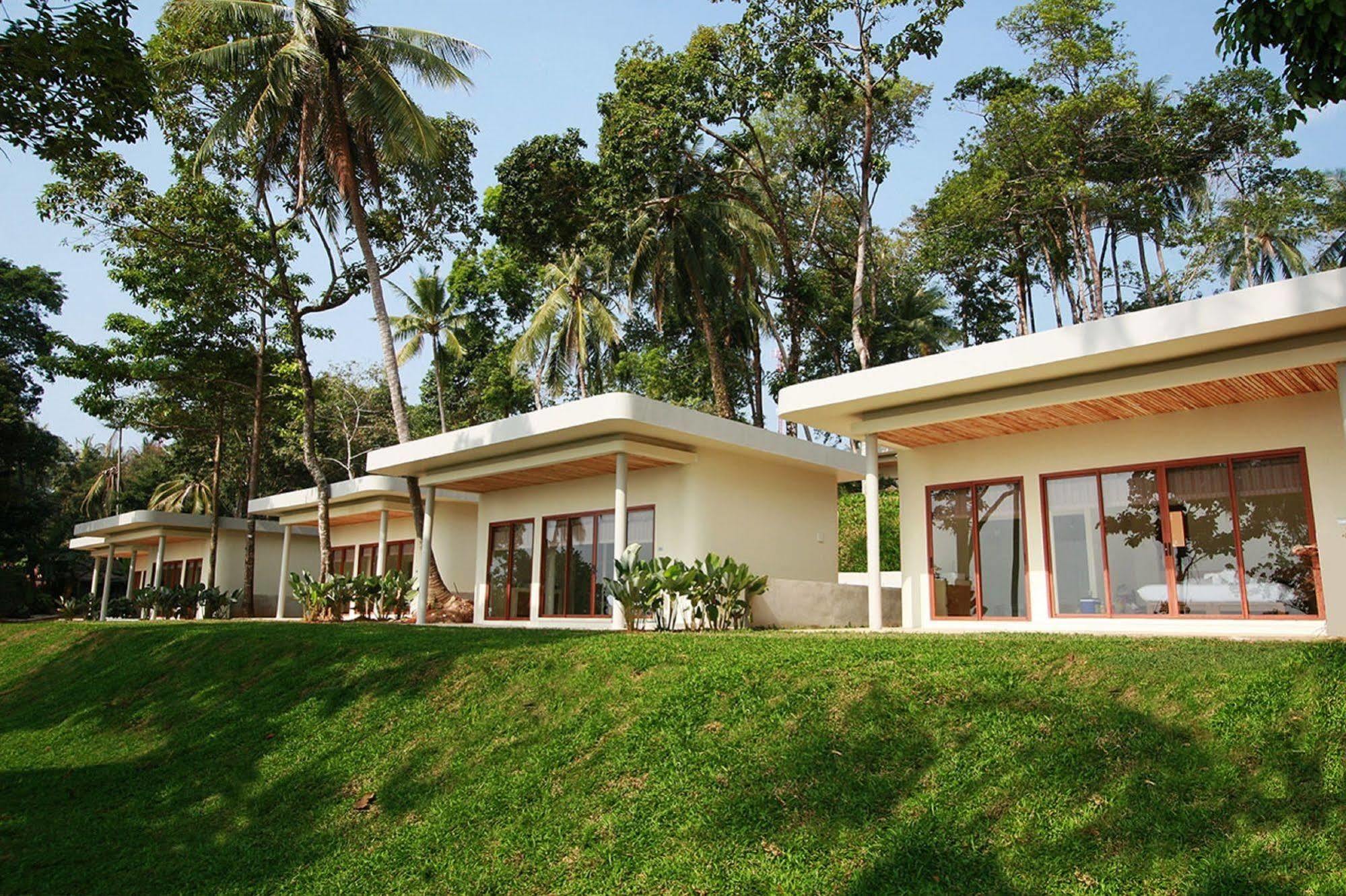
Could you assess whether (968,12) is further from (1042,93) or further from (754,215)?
(754,215)

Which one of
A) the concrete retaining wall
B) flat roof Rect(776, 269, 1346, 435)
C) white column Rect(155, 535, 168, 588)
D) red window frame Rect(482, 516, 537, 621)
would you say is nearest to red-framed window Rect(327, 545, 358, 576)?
white column Rect(155, 535, 168, 588)

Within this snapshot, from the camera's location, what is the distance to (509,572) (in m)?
17.4

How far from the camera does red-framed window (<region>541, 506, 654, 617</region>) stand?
1512cm

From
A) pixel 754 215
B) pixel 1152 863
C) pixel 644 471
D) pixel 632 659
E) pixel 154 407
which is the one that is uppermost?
pixel 754 215

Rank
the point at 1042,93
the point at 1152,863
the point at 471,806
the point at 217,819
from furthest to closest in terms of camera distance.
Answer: the point at 1042,93
the point at 217,819
the point at 471,806
the point at 1152,863

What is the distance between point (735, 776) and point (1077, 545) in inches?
283

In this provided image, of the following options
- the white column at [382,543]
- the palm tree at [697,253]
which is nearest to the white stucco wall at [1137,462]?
the palm tree at [697,253]

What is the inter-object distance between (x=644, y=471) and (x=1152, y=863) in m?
11.3

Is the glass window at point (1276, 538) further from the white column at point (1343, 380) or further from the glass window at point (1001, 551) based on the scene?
the glass window at point (1001, 551)

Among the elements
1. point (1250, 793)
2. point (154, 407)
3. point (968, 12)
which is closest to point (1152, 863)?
point (1250, 793)

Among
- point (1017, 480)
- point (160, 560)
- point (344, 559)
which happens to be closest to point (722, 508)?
point (1017, 480)

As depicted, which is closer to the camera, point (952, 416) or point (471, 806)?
point (471, 806)

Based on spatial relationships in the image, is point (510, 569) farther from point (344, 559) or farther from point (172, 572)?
point (172, 572)

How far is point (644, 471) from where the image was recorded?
15273mm
